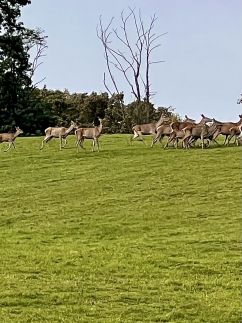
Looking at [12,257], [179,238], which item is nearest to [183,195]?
[179,238]

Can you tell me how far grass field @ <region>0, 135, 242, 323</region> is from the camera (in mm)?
7941

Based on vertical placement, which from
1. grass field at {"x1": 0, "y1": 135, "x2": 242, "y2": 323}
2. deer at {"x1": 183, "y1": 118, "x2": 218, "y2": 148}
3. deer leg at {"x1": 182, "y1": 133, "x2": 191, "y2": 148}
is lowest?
grass field at {"x1": 0, "y1": 135, "x2": 242, "y2": 323}

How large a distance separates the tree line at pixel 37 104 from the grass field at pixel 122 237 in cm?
2052

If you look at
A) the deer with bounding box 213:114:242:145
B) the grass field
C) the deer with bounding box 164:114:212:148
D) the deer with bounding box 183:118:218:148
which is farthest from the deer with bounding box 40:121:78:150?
the deer with bounding box 213:114:242:145

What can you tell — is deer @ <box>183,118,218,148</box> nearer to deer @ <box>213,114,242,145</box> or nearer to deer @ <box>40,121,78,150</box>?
deer @ <box>213,114,242,145</box>

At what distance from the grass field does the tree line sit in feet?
67.3

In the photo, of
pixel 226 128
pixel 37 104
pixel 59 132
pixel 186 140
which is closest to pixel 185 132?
pixel 186 140

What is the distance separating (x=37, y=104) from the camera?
158 feet

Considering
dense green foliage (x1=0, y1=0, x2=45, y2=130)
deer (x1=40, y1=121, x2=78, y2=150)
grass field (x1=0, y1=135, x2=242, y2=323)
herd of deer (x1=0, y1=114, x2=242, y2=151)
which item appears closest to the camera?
grass field (x1=0, y1=135, x2=242, y2=323)

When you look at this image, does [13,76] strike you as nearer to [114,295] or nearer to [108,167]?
[108,167]

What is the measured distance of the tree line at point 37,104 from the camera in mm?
44469

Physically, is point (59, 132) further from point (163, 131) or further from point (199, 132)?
point (199, 132)

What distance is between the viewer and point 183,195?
16.9m

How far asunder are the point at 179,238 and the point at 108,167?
9.85 m
